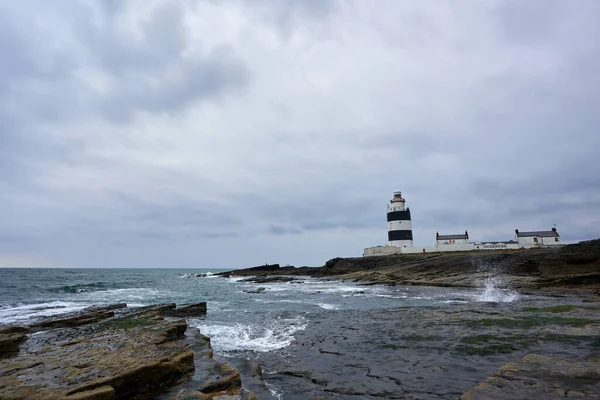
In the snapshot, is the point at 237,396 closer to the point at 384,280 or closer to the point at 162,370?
the point at 162,370

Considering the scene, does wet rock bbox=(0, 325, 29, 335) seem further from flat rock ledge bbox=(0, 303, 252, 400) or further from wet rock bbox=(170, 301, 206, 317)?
wet rock bbox=(170, 301, 206, 317)

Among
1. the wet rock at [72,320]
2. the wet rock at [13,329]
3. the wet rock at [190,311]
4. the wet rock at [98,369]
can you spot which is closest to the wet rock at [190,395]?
the wet rock at [98,369]

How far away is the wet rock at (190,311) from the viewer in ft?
67.3

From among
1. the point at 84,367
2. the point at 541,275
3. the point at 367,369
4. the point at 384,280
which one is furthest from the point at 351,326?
the point at 384,280

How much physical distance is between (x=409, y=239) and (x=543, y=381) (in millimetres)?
66779

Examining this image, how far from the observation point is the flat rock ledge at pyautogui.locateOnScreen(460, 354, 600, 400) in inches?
266

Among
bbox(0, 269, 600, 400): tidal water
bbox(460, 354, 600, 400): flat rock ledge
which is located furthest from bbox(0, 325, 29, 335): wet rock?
bbox(460, 354, 600, 400): flat rock ledge

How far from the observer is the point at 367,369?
980 cm

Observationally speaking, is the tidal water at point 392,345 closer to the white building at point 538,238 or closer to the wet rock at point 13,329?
the wet rock at point 13,329

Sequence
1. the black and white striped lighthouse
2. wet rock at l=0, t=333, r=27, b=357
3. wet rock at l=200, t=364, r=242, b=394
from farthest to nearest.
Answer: the black and white striped lighthouse → wet rock at l=0, t=333, r=27, b=357 → wet rock at l=200, t=364, r=242, b=394

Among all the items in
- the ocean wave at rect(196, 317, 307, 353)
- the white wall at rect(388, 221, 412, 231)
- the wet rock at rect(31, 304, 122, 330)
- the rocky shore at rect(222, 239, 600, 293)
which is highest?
the white wall at rect(388, 221, 412, 231)

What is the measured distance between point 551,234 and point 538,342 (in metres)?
69.8

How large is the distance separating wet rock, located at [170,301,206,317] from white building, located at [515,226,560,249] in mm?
60486

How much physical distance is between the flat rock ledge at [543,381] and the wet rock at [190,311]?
17183 mm
